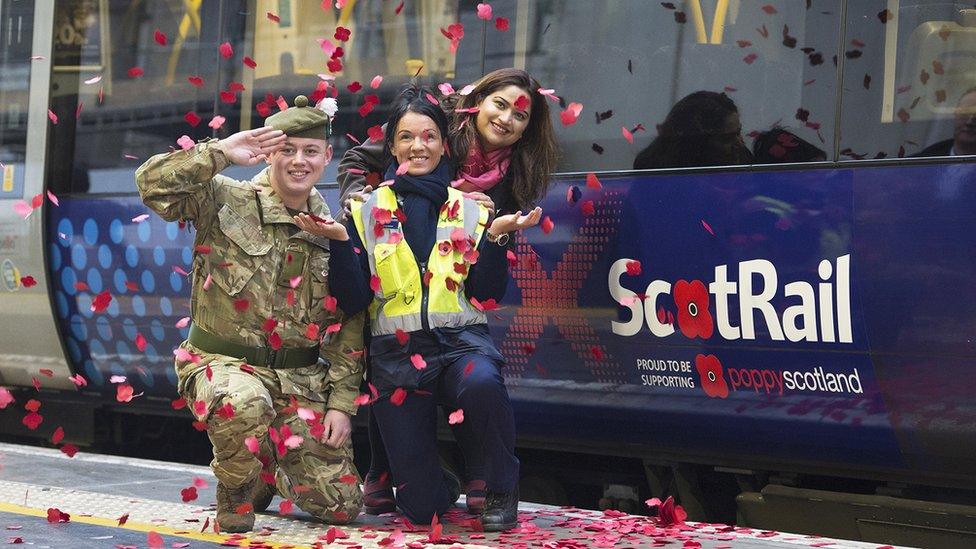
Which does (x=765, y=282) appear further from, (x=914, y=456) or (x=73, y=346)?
(x=73, y=346)

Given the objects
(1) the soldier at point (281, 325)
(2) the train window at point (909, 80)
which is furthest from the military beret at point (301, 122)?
(2) the train window at point (909, 80)

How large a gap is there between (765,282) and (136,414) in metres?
4.65

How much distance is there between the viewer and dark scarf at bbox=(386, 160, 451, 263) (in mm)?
5273

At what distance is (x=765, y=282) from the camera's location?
5.90 metres

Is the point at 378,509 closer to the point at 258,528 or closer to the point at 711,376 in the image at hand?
the point at 258,528

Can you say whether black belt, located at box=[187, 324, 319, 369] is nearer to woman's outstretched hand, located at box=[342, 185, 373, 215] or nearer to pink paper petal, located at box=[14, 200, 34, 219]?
woman's outstretched hand, located at box=[342, 185, 373, 215]

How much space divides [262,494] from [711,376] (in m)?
1.86

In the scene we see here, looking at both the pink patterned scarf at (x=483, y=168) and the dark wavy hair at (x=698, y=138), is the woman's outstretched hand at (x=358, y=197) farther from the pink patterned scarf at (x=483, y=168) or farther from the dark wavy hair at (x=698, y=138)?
the dark wavy hair at (x=698, y=138)

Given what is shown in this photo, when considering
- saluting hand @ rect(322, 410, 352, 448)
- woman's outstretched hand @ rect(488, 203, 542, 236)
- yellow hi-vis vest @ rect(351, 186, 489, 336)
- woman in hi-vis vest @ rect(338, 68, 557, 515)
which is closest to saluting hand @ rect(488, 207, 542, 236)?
woman's outstretched hand @ rect(488, 203, 542, 236)

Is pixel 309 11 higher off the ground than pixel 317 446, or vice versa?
pixel 309 11

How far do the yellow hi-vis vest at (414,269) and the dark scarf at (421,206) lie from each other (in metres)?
0.02

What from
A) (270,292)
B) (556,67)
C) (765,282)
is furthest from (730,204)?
(270,292)

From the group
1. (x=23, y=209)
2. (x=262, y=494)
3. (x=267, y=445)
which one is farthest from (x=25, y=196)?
(x=267, y=445)

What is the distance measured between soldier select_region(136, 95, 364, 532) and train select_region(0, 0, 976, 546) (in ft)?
2.08
